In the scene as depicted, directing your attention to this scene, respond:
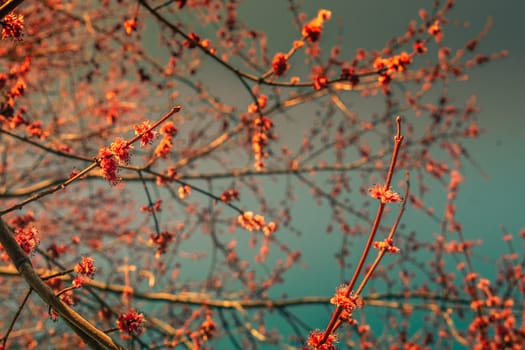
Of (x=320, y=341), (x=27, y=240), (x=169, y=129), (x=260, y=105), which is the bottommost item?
(x=320, y=341)

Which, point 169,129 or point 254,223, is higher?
point 169,129

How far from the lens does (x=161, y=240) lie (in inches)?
115

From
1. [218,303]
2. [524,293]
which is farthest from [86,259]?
[524,293]

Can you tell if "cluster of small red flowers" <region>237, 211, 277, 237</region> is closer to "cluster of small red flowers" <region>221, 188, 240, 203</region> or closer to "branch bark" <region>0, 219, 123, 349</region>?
"cluster of small red flowers" <region>221, 188, 240, 203</region>

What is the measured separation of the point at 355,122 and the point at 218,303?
3.03 meters

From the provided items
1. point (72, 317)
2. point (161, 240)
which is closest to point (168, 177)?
point (161, 240)

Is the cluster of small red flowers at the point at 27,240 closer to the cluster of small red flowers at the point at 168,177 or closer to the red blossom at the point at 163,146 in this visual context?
the red blossom at the point at 163,146

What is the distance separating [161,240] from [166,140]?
0.77 m

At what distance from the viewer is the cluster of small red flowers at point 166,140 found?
8.42ft

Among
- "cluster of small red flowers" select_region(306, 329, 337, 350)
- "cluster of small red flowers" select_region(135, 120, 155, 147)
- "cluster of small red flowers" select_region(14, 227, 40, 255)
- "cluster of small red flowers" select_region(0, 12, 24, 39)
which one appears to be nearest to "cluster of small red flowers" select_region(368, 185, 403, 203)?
"cluster of small red flowers" select_region(306, 329, 337, 350)

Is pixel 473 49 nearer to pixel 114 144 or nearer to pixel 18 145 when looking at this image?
pixel 114 144

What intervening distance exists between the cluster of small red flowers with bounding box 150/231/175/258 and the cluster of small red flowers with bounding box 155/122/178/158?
0.63 meters

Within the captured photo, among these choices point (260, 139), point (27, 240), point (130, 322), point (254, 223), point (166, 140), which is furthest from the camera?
point (260, 139)

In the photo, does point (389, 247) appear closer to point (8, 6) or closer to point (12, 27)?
point (8, 6)
